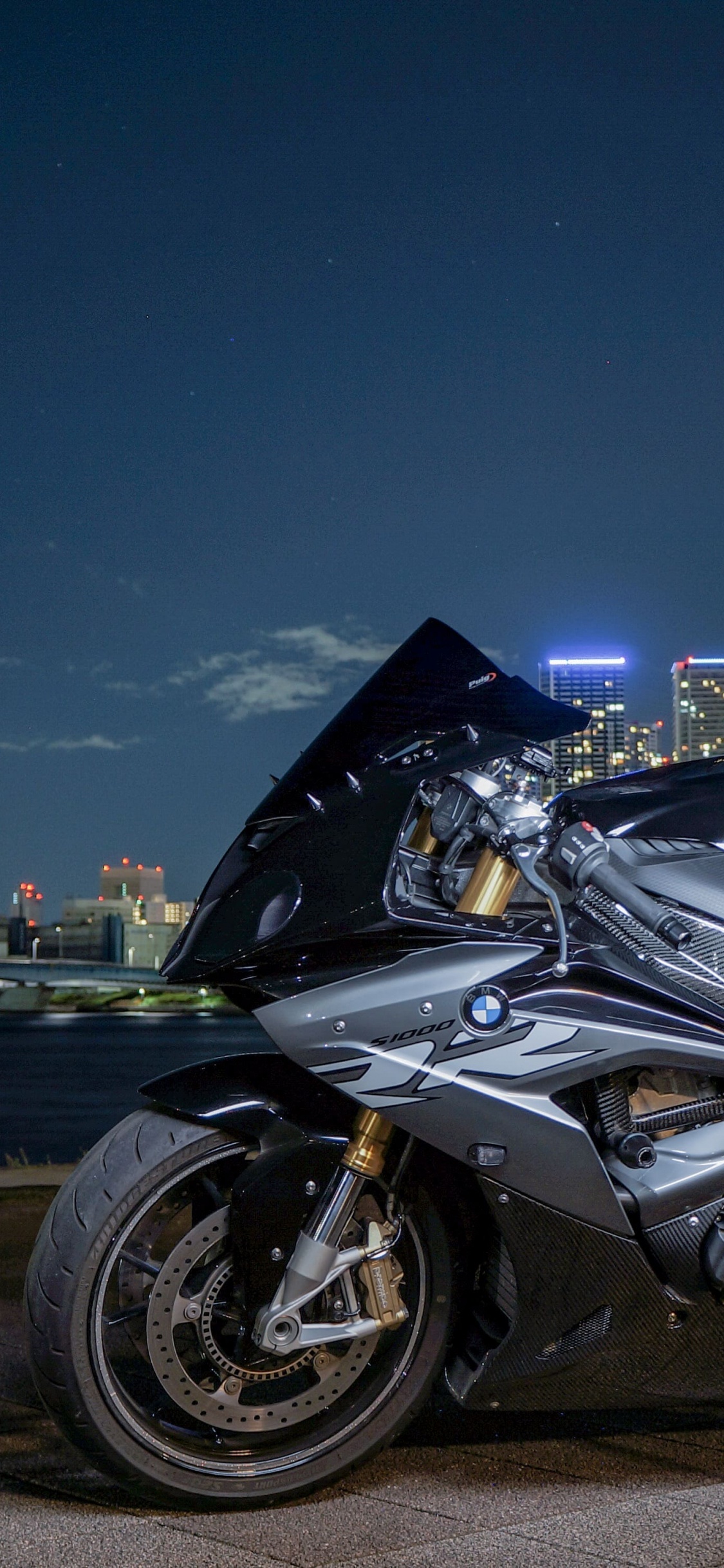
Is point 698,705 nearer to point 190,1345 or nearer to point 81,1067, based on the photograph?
point 190,1345

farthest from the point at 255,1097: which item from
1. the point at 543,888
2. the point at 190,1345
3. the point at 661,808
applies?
the point at 661,808

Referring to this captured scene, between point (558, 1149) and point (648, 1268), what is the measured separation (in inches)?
12.2

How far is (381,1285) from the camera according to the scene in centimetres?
225

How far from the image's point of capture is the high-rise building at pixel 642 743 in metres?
3.04

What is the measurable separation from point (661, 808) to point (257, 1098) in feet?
3.20

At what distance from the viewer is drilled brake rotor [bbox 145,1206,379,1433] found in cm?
222

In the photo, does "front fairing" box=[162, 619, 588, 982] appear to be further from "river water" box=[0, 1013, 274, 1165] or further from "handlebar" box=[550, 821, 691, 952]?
"river water" box=[0, 1013, 274, 1165]

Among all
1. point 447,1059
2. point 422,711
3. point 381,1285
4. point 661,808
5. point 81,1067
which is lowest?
point 81,1067

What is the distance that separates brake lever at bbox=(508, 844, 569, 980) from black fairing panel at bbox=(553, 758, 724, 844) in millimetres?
160

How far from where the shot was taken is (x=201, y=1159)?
227 cm

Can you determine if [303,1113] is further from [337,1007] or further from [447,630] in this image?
[447,630]

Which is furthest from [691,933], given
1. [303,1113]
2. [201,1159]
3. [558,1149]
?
[201,1159]

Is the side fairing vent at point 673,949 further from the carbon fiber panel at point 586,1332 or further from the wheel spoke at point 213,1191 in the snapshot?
the wheel spoke at point 213,1191

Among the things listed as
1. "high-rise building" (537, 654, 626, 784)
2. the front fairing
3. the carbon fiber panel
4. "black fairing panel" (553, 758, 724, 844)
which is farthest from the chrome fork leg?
"high-rise building" (537, 654, 626, 784)
